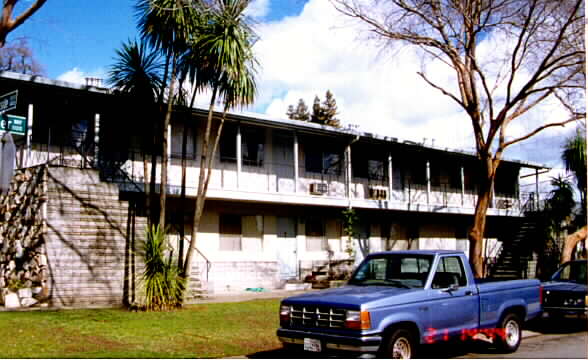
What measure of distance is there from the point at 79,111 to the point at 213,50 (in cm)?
632

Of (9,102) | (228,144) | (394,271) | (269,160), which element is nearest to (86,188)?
(228,144)

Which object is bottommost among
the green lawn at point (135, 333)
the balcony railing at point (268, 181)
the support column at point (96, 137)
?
the green lawn at point (135, 333)

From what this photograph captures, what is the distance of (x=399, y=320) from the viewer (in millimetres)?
8727

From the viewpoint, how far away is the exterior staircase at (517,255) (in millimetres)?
31406

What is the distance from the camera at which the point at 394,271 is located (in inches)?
399

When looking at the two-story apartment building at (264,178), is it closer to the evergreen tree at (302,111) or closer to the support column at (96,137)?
the support column at (96,137)

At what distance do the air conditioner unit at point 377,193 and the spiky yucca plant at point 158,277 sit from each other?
1353 centimetres

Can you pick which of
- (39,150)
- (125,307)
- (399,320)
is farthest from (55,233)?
(399,320)

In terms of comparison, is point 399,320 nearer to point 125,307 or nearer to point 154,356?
point 154,356

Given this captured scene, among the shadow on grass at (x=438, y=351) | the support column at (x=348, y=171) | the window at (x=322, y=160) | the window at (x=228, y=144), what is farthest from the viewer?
the window at (x=322, y=160)

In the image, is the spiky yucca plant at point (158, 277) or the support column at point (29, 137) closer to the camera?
the spiky yucca plant at point (158, 277)

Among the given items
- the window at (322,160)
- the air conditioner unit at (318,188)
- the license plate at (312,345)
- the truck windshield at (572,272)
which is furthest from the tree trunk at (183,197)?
the truck windshield at (572,272)

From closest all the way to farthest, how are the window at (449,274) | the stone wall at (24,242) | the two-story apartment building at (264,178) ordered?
the window at (449,274), the stone wall at (24,242), the two-story apartment building at (264,178)

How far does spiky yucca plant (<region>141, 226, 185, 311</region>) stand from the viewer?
1489cm
